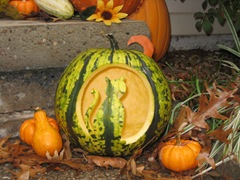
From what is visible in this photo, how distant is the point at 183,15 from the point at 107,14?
6.34 feet

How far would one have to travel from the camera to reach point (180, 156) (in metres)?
1.89

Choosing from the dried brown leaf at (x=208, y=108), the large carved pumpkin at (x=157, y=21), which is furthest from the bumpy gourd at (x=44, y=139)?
the large carved pumpkin at (x=157, y=21)

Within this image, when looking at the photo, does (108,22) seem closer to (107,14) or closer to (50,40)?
(107,14)

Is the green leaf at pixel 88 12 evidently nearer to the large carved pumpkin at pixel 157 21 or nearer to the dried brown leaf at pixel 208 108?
the large carved pumpkin at pixel 157 21

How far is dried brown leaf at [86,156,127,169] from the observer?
6.40 feet

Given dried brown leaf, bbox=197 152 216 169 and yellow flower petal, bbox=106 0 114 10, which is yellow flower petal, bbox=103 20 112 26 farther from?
dried brown leaf, bbox=197 152 216 169

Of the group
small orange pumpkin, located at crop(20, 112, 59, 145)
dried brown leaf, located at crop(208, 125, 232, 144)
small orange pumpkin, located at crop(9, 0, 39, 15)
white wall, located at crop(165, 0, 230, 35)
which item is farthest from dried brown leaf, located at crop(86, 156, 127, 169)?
white wall, located at crop(165, 0, 230, 35)

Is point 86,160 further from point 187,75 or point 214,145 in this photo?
point 187,75

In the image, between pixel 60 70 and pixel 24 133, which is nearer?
pixel 24 133

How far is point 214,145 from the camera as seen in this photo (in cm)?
198

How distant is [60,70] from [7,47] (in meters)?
→ 0.31

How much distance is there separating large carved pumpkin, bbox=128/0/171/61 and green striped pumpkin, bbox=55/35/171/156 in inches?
44.2

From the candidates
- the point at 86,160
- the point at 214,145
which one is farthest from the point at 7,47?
the point at 214,145

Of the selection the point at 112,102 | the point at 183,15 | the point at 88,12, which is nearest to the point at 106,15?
the point at 88,12
